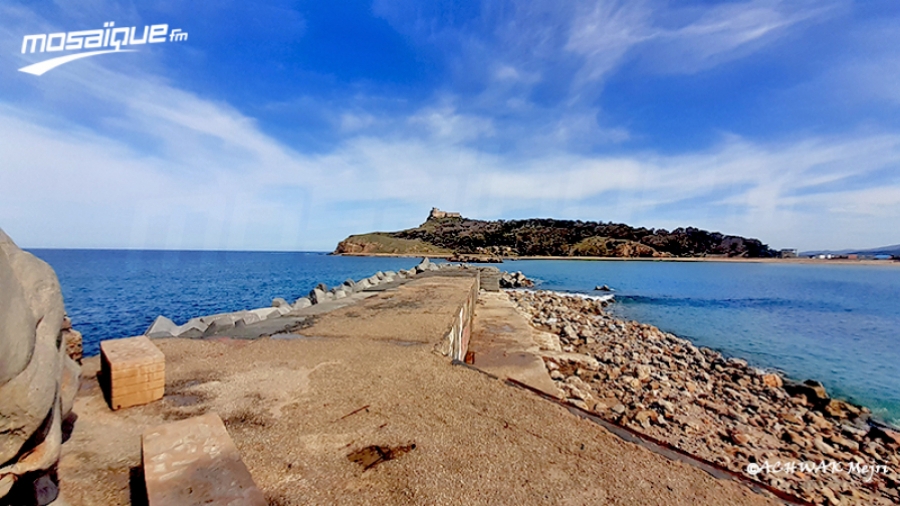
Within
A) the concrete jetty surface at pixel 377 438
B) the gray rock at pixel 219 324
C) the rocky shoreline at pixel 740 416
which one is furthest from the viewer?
the gray rock at pixel 219 324

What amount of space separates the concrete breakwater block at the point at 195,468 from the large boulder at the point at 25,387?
0.48 metres

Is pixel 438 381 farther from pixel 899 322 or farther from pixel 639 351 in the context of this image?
pixel 899 322

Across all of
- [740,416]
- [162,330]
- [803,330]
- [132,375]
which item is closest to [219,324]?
[162,330]

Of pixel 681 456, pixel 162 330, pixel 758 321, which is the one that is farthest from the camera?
pixel 758 321

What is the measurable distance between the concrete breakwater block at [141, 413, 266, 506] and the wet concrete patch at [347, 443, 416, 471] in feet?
2.73

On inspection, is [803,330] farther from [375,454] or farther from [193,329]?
[193,329]

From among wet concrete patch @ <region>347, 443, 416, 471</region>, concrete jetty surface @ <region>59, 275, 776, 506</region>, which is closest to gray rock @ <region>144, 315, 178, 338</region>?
concrete jetty surface @ <region>59, 275, 776, 506</region>

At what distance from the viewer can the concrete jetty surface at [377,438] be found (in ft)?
8.59

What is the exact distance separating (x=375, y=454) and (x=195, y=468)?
117cm

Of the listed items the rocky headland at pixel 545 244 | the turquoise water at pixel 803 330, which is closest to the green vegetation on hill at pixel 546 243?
the rocky headland at pixel 545 244

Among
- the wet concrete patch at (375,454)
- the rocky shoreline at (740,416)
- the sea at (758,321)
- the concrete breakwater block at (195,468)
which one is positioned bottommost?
the sea at (758,321)

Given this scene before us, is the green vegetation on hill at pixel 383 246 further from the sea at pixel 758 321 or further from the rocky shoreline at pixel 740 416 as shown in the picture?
the rocky shoreline at pixel 740 416

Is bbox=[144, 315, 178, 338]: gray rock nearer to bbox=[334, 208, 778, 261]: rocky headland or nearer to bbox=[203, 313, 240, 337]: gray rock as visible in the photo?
bbox=[203, 313, 240, 337]: gray rock

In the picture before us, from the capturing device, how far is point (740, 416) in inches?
281
